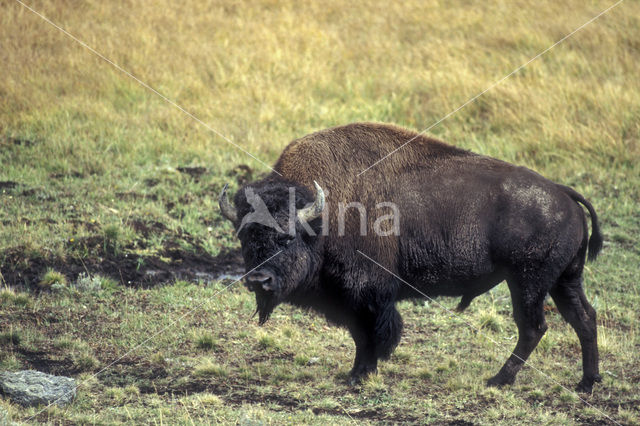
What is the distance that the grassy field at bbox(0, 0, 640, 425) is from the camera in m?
6.30

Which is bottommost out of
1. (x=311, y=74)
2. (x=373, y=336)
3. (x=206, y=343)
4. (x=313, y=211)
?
(x=206, y=343)

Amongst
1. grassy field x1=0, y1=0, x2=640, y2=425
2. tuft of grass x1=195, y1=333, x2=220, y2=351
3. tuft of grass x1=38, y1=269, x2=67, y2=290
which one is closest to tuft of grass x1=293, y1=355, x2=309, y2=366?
grassy field x1=0, y1=0, x2=640, y2=425

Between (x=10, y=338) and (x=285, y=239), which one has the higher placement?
(x=285, y=239)

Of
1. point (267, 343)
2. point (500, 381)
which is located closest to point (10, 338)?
point (267, 343)

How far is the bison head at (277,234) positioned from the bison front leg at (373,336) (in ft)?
Answer: 2.06

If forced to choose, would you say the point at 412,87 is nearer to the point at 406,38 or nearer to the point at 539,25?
the point at 406,38

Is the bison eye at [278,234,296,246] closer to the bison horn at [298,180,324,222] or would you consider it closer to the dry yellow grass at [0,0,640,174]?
the bison horn at [298,180,324,222]

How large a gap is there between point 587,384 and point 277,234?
2824 mm

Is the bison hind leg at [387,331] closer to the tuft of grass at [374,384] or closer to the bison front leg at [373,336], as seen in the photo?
the bison front leg at [373,336]

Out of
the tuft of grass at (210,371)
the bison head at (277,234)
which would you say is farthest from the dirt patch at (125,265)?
the bison head at (277,234)

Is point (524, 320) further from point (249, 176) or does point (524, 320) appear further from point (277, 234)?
point (249, 176)

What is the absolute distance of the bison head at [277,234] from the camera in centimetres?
586

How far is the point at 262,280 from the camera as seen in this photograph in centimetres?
573

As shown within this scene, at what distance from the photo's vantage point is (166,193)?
10219 millimetres
